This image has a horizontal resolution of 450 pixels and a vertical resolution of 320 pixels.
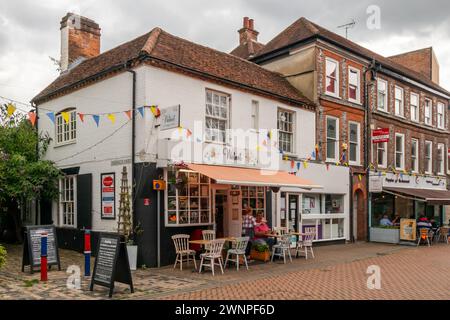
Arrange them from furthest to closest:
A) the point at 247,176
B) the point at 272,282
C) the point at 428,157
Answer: the point at 428,157 < the point at 247,176 < the point at 272,282

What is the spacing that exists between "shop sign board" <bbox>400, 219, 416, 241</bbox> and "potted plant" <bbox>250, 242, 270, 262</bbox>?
26.8 feet

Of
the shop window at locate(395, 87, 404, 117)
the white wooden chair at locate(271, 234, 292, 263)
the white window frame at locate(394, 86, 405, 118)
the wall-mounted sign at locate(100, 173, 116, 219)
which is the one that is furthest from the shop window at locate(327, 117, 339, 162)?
the wall-mounted sign at locate(100, 173, 116, 219)

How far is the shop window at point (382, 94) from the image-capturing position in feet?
69.4

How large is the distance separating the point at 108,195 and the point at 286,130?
7.16 meters

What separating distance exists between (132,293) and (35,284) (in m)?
2.19

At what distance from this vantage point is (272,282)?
32.0ft

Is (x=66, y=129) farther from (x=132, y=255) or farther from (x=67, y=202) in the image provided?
(x=132, y=255)

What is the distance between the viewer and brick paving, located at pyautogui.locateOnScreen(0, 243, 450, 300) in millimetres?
8336

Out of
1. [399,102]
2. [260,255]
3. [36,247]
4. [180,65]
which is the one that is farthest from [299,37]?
[36,247]

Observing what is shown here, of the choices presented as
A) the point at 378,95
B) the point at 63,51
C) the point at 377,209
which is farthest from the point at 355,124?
the point at 63,51

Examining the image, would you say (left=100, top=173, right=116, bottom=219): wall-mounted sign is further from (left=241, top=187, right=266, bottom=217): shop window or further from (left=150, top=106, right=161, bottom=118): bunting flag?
(left=241, top=187, right=266, bottom=217): shop window

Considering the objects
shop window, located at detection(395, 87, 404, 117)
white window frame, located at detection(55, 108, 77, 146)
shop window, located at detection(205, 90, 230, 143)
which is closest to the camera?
shop window, located at detection(205, 90, 230, 143)

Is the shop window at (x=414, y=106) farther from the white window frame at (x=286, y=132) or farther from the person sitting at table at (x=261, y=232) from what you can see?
the person sitting at table at (x=261, y=232)
